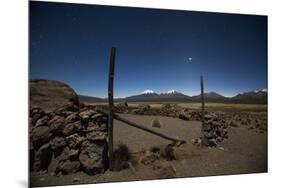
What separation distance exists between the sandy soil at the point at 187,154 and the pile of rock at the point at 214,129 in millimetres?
72

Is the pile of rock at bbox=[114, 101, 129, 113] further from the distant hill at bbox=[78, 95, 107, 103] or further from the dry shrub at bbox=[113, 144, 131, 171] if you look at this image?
the dry shrub at bbox=[113, 144, 131, 171]

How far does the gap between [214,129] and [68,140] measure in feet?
5.74

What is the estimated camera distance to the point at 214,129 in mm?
4102

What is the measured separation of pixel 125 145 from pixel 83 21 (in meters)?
1.45

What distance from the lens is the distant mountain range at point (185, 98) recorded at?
3.80 metres

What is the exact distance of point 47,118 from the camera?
3555mm

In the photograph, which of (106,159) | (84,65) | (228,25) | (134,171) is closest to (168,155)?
(134,171)

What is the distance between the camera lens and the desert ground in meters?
3.75

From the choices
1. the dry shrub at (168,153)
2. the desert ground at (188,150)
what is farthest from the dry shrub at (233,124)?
the dry shrub at (168,153)

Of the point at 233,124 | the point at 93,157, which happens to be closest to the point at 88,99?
the point at 93,157

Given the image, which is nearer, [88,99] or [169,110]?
[88,99]

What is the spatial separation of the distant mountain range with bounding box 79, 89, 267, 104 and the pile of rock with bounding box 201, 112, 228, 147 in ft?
0.67

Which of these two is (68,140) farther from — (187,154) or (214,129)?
(214,129)

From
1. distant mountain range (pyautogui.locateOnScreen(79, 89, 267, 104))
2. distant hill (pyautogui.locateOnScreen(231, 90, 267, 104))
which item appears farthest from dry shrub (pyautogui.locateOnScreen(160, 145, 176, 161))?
distant hill (pyautogui.locateOnScreen(231, 90, 267, 104))
